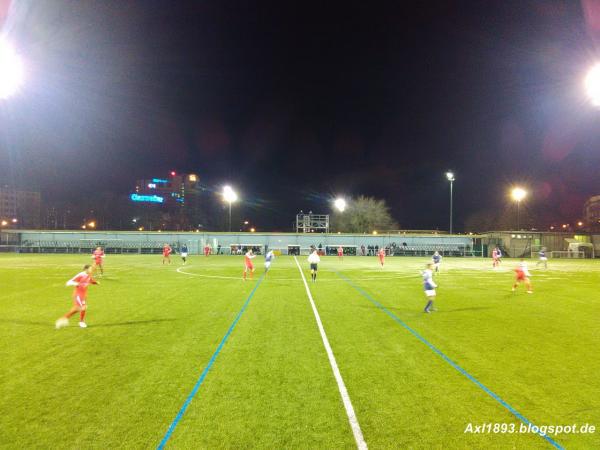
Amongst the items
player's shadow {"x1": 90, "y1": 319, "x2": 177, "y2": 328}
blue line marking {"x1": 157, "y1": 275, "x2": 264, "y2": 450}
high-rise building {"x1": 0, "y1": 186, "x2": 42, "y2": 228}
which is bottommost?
player's shadow {"x1": 90, "y1": 319, "x2": 177, "y2": 328}

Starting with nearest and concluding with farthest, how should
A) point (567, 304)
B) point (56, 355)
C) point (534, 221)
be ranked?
point (56, 355) < point (567, 304) < point (534, 221)

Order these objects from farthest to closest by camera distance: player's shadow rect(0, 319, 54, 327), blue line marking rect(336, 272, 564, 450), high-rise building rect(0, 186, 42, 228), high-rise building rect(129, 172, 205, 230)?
high-rise building rect(129, 172, 205, 230) < high-rise building rect(0, 186, 42, 228) < player's shadow rect(0, 319, 54, 327) < blue line marking rect(336, 272, 564, 450)

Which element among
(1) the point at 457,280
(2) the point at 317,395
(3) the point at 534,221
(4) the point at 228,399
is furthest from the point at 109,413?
(3) the point at 534,221

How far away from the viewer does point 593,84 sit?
21.4m

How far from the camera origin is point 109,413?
5969 millimetres

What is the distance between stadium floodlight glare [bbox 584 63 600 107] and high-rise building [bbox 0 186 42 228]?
130 m

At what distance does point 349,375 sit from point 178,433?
3712 millimetres

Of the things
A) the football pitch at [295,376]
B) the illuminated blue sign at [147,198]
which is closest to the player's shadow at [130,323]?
the football pitch at [295,376]

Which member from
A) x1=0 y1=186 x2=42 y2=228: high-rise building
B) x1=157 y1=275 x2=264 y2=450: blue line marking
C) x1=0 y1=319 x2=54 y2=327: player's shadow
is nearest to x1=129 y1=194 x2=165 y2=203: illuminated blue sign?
x1=0 y1=186 x2=42 y2=228: high-rise building

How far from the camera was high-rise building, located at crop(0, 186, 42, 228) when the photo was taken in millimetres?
108400

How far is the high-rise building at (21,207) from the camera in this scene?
108m

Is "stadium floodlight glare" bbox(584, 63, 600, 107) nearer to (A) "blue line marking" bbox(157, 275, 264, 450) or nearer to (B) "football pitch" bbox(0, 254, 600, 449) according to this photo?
(B) "football pitch" bbox(0, 254, 600, 449)

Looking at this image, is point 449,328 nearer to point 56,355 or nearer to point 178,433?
point 178,433

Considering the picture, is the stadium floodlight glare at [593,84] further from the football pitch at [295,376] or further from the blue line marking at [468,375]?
the blue line marking at [468,375]
